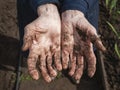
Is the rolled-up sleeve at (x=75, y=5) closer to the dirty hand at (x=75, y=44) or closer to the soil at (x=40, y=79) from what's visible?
the dirty hand at (x=75, y=44)

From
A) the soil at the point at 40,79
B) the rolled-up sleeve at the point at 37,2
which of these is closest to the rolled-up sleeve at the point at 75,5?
the rolled-up sleeve at the point at 37,2

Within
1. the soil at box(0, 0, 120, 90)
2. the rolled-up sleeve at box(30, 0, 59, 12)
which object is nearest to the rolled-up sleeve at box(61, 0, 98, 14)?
the rolled-up sleeve at box(30, 0, 59, 12)

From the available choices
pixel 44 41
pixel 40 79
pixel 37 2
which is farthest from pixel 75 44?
pixel 40 79

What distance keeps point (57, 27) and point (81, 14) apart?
0.15 metres

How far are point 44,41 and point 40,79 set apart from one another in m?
0.92

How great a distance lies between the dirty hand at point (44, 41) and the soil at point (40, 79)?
2.72 ft

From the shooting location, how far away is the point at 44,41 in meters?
1.63

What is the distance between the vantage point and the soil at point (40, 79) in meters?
2.46

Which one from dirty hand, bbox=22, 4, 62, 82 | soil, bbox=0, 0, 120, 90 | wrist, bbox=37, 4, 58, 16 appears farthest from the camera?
soil, bbox=0, 0, 120, 90

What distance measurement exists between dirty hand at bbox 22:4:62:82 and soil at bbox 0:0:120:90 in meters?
0.83

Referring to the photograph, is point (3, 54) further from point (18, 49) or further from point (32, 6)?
point (32, 6)

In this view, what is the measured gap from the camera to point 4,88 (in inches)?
95.3

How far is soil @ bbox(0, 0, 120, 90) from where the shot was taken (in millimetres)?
2459

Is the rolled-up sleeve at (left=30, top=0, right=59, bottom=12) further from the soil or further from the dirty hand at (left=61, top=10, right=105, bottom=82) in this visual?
the soil
